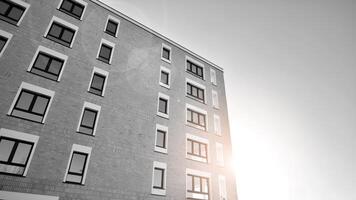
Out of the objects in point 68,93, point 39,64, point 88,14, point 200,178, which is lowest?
point 200,178

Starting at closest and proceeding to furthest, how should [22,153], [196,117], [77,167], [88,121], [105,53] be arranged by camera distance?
[22,153] → [77,167] → [88,121] → [105,53] → [196,117]

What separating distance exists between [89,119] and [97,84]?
109 inches

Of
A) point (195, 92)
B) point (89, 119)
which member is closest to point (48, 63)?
point (89, 119)

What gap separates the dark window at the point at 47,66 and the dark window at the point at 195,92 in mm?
11165

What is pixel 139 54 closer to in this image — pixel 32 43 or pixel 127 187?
pixel 32 43

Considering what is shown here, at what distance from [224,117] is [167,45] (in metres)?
9.69

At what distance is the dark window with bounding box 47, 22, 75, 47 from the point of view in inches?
524

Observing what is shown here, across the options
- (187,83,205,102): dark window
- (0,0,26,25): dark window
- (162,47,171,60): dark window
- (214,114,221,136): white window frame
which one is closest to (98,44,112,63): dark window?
(0,0,26,25): dark window

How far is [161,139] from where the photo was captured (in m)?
14.9

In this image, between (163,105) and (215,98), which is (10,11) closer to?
(163,105)

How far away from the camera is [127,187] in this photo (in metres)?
11.5

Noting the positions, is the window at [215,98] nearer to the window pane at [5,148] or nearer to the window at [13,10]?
the window pane at [5,148]

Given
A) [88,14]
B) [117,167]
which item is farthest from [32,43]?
[117,167]

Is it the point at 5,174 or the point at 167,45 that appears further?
the point at 167,45
